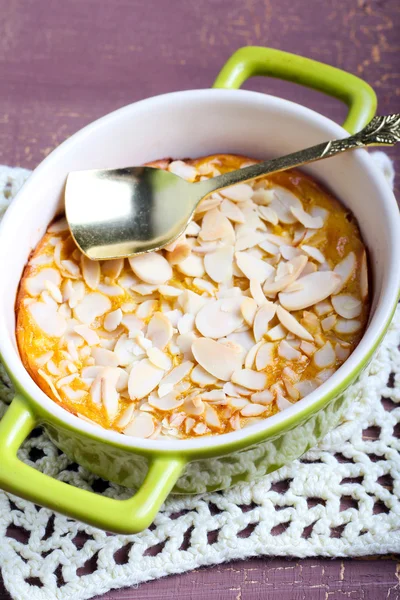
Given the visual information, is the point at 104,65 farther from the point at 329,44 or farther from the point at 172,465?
the point at 172,465

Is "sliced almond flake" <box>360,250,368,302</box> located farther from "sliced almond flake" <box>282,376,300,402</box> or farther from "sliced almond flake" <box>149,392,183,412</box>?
"sliced almond flake" <box>149,392,183,412</box>

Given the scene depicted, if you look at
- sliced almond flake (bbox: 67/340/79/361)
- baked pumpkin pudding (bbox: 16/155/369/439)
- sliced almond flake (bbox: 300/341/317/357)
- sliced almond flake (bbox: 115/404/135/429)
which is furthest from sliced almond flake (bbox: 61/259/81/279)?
sliced almond flake (bbox: 300/341/317/357)

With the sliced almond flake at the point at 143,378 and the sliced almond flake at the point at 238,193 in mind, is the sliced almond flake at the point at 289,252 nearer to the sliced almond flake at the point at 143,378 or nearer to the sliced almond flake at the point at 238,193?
the sliced almond flake at the point at 238,193

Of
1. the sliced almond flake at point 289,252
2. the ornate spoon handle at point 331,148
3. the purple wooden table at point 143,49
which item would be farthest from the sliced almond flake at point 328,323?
the purple wooden table at point 143,49

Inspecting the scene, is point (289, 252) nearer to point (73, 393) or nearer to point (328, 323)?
point (328, 323)

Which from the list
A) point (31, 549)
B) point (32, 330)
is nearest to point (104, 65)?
point (32, 330)

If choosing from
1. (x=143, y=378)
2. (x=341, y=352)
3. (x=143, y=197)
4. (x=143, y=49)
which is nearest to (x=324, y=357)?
(x=341, y=352)
